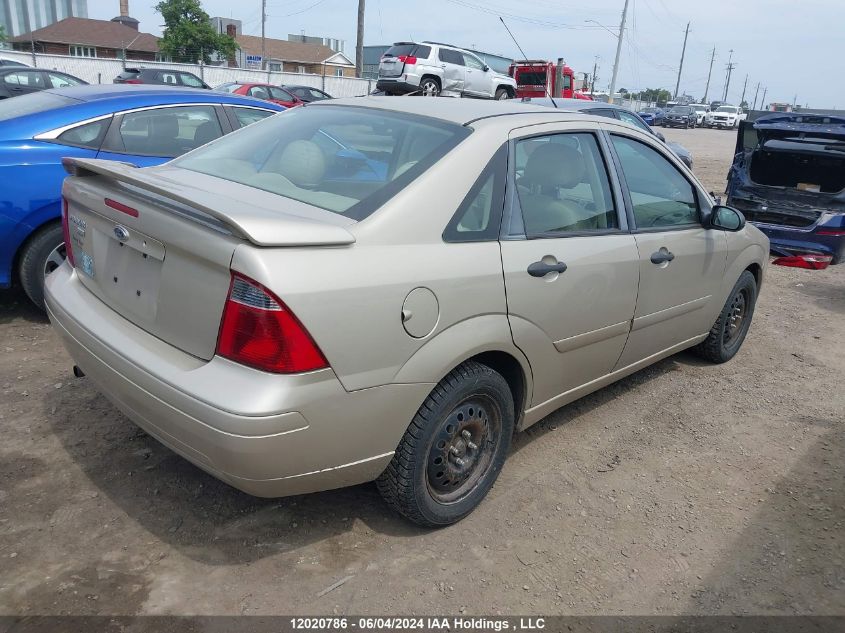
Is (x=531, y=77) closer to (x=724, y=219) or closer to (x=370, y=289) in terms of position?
(x=724, y=219)

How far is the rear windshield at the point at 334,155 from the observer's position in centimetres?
273

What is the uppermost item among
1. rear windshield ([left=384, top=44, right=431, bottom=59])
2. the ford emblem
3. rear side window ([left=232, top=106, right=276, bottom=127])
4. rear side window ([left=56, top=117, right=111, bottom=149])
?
rear windshield ([left=384, top=44, right=431, bottom=59])

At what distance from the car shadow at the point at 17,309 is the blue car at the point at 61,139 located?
266 millimetres

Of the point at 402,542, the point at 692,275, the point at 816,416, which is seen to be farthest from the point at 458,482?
the point at 816,416

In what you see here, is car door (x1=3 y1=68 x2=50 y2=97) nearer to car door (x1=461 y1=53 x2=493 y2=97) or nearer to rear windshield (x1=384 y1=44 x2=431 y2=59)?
rear windshield (x1=384 y1=44 x2=431 y2=59)

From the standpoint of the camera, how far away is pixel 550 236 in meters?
3.13

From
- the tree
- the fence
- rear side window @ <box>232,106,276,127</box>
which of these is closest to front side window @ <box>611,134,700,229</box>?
rear side window @ <box>232,106,276,127</box>

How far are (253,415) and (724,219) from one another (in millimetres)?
3186

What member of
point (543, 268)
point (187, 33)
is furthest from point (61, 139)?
point (187, 33)

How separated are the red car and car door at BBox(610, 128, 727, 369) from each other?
598 inches

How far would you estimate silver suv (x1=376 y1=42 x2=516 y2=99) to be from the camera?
22.1 meters

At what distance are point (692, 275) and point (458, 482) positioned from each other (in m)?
2.05

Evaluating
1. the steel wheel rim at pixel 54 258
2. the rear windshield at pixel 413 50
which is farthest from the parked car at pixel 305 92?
the steel wheel rim at pixel 54 258

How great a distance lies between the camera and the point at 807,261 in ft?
27.5
